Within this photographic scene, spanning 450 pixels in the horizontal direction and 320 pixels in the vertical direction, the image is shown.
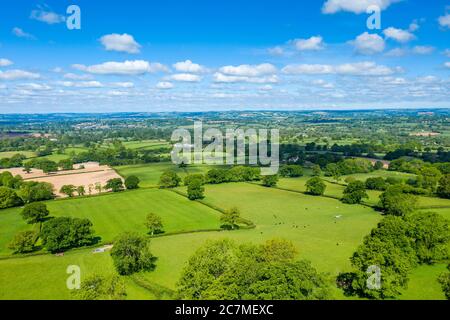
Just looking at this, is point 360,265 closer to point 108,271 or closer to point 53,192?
point 108,271

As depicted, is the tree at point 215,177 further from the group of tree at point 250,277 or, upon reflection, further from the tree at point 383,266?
the tree at point 383,266

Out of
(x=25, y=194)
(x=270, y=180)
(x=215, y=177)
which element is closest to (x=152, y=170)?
(x=215, y=177)

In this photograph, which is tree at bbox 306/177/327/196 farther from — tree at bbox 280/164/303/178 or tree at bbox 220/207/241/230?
tree at bbox 220/207/241/230

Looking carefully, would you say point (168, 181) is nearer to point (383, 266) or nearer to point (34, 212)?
point (34, 212)
